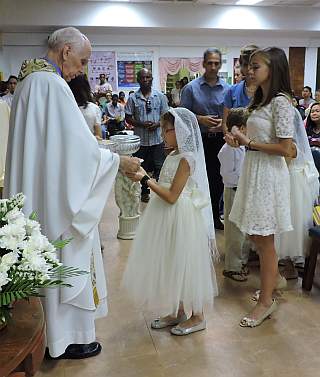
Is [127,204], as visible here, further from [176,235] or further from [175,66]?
[175,66]

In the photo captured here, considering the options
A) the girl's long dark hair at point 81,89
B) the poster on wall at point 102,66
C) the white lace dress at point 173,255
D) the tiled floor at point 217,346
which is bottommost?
the tiled floor at point 217,346

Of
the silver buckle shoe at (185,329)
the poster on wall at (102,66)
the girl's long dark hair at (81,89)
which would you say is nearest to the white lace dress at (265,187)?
the silver buckle shoe at (185,329)

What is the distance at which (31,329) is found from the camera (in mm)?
1080

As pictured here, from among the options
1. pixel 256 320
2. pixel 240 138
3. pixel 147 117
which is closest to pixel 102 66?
pixel 147 117

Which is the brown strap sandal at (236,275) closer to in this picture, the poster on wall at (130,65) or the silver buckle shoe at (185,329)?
the silver buckle shoe at (185,329)

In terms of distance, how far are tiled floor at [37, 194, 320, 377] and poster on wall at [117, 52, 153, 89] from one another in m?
9.01

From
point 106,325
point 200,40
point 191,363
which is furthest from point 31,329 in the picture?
point 200,40

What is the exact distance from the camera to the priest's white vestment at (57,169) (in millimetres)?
1849

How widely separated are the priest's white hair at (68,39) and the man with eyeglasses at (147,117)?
10.1ft

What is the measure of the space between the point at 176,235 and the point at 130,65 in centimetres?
950

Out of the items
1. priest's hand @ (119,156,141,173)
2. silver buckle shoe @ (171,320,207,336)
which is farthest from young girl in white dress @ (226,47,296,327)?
priest's hand @ (119,156,141,173)

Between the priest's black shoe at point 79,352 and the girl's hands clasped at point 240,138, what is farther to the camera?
the girl's hands clasped at point 240,138

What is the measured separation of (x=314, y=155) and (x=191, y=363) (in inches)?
74.0

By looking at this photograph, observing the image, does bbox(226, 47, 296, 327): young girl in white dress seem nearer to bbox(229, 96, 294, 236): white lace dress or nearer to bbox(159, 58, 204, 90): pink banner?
bbox(229, 96, 294, 236): white lace dress
